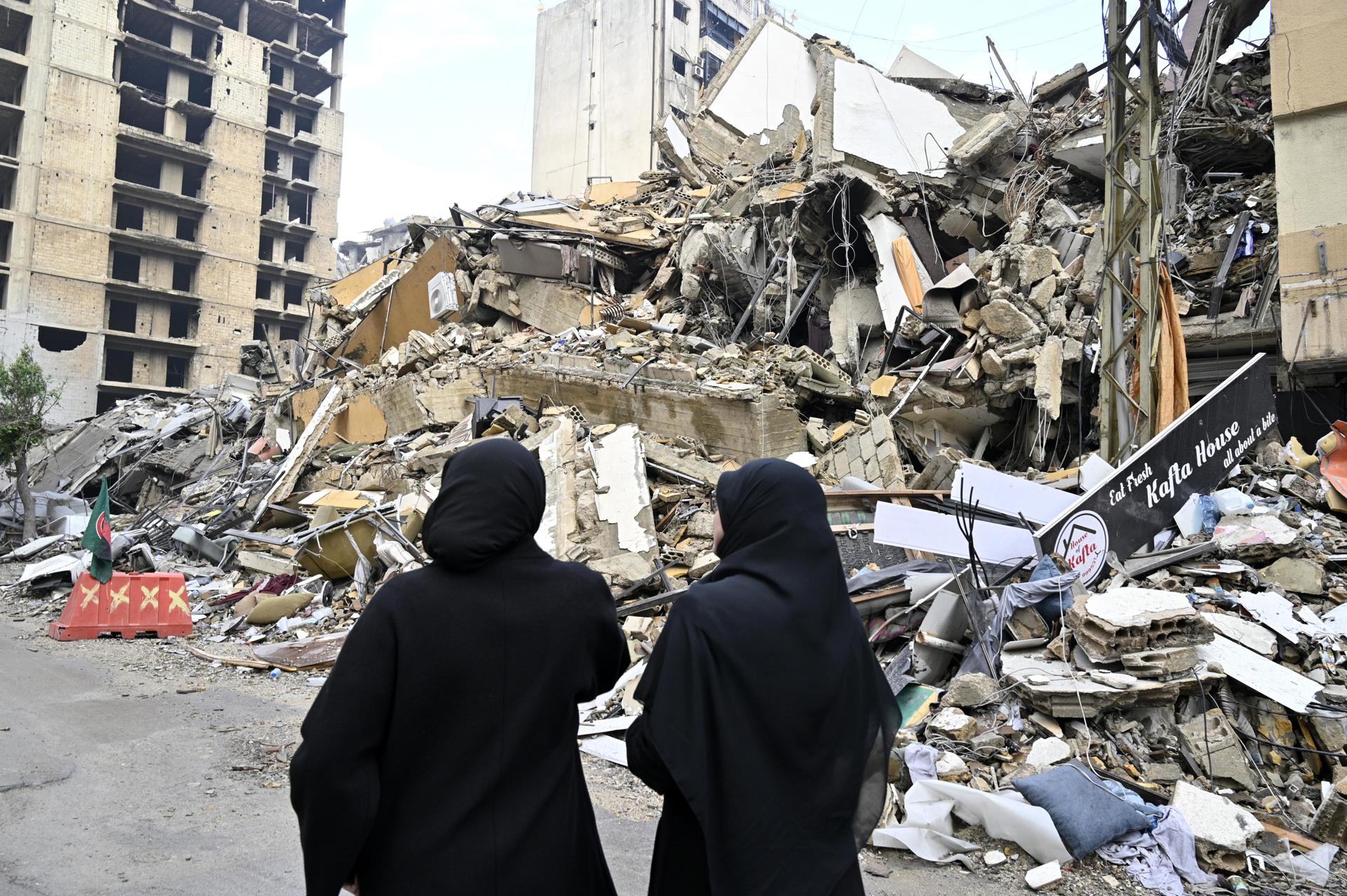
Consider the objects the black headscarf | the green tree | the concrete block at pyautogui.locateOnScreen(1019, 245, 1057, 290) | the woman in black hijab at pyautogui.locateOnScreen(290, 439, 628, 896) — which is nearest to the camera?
the woman in black hijab at pyautogui.locateOnScreen(290, 439, 628, 896)

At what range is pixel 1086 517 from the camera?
209 inches

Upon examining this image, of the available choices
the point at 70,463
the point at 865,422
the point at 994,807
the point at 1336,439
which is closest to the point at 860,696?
the point at 994,807

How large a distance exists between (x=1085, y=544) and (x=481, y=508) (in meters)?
4.73

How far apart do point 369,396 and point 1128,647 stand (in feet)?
39.5

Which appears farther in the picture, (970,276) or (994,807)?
(970,276)

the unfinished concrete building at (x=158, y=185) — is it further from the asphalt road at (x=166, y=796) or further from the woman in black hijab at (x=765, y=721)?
the woman in black hijab at (x=765, y=721)

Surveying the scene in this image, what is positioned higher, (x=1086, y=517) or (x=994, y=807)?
(x=1086, y=517)

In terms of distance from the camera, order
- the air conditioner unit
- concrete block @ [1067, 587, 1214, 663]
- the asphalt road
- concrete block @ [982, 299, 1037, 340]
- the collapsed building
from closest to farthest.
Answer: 1. the asphalt road
2. the collapsed building
3. concrete block @ [1067, 587, 1214, 663]
4. concrete block @ [982, 299, 1037, 340]
5. the air conditioner unit

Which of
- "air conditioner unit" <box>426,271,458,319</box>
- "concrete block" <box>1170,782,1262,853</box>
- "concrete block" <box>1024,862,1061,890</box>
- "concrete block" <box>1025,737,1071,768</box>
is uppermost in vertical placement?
"air conditioner unit" <box>426,271,458,319</box>

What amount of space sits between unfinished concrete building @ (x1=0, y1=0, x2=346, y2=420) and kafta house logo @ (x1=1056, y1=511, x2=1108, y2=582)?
3876 cm

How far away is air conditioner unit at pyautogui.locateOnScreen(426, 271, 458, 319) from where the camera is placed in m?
16.1

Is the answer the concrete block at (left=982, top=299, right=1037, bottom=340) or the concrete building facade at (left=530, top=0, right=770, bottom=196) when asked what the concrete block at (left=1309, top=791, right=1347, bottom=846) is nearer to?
the concrete block at (left=982, top=299, right=1037, bottom=340)

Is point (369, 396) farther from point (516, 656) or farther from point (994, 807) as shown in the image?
point (516, 656)

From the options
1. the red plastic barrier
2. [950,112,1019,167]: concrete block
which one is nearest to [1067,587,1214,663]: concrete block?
the red plastic barrier
